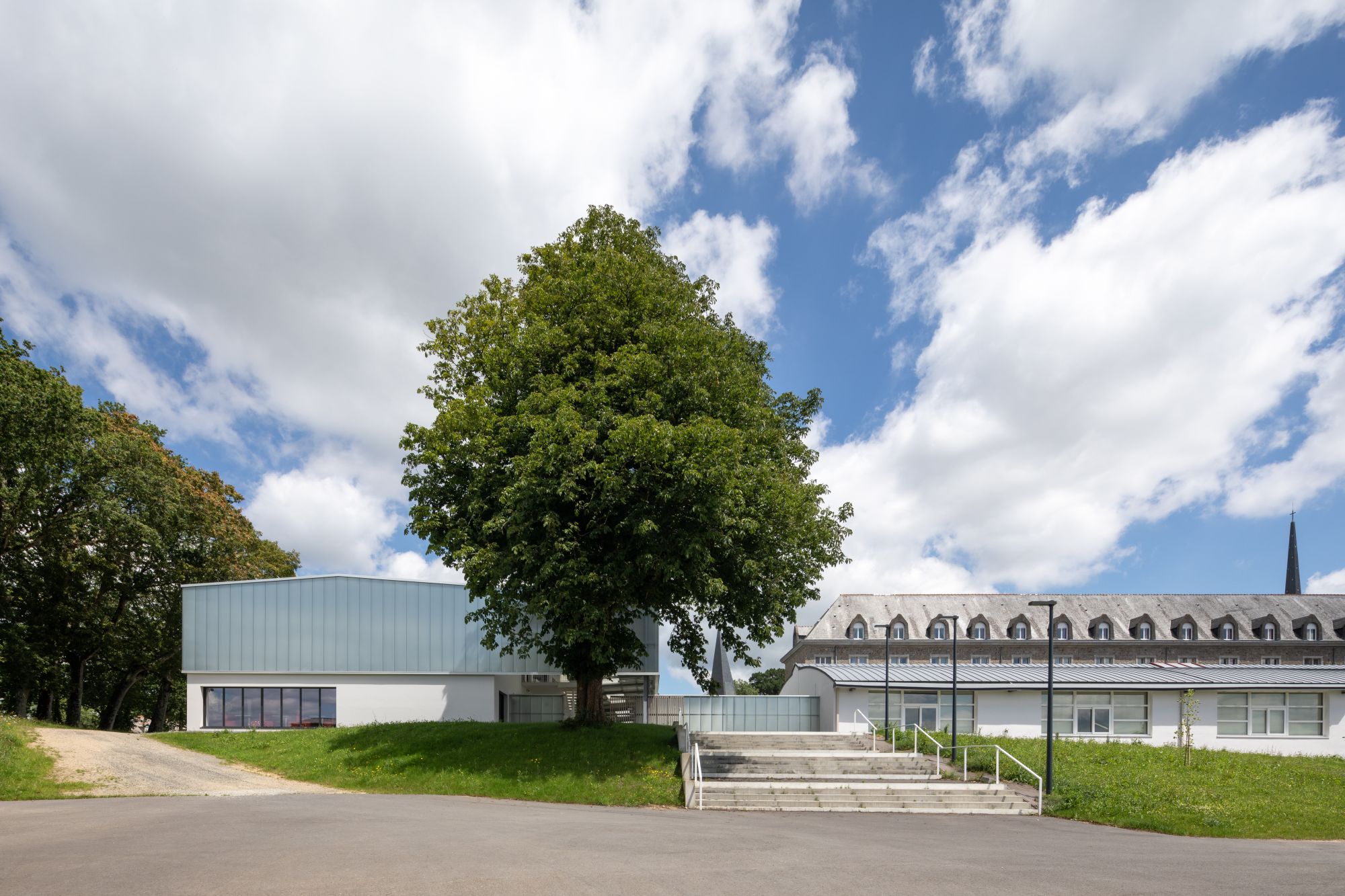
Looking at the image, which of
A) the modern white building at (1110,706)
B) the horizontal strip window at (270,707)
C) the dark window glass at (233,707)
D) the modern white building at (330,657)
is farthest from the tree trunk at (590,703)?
the dark window glass at (233,707)

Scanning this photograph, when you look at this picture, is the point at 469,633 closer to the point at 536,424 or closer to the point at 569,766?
the point at 569,766

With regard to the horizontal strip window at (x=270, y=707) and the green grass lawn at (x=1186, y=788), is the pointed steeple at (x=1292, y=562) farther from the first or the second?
the horizontal strip window at (x=270, y=707)

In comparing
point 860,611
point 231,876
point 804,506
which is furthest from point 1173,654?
point 231,876

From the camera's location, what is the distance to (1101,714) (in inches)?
1309

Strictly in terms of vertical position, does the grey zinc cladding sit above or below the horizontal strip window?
above

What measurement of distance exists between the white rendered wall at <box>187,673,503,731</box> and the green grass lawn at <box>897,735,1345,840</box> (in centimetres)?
1666

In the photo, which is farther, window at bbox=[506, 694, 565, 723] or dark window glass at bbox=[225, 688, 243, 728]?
window at bbox=[506, 694, 565, 723]

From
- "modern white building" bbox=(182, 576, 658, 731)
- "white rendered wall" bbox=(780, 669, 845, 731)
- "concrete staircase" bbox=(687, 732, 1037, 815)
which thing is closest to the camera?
"concrete staircase" bbox=(687, 732, 1037, 815)

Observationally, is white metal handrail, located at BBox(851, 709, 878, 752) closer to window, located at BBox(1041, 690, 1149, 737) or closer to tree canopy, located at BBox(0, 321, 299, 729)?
window, located at BBox(1041, 690, 1149, 737)

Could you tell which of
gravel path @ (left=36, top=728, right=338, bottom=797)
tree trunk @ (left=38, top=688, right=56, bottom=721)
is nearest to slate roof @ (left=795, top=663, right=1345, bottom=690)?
gravel path @ (left=36, top=728, right=338, bottom=797)

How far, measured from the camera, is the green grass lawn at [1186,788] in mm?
18109

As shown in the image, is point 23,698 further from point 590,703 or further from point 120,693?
point 590,703

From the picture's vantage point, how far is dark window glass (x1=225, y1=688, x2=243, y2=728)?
32.6 m

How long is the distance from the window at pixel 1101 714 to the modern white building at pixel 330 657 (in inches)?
866
